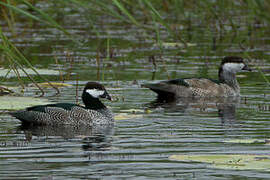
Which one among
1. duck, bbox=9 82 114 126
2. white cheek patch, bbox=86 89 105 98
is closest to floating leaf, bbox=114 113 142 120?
duck, bbox=9 82 114 126

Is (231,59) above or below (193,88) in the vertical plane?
above

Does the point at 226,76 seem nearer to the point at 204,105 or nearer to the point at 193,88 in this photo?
the point at 193,88

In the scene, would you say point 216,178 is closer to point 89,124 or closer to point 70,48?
point 89,124

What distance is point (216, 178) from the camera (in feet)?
27.2

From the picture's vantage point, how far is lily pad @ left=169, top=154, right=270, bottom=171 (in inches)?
348

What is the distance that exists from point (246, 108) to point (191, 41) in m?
10.3

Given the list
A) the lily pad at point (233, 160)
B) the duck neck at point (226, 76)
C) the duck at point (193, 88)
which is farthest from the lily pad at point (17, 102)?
the duck neck at point (226, 76)

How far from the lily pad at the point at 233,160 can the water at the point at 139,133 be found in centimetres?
14

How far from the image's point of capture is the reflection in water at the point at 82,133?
10.9 metres

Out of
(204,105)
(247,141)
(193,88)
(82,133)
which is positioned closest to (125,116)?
(82,133)

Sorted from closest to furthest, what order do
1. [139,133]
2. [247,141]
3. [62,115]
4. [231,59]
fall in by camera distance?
1. [247,141]
2. [139,133]
3. [62,115]
4. [231,59]

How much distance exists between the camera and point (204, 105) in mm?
15289

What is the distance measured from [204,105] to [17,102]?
145 inches

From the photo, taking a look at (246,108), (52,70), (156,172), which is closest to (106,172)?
(156,172)
